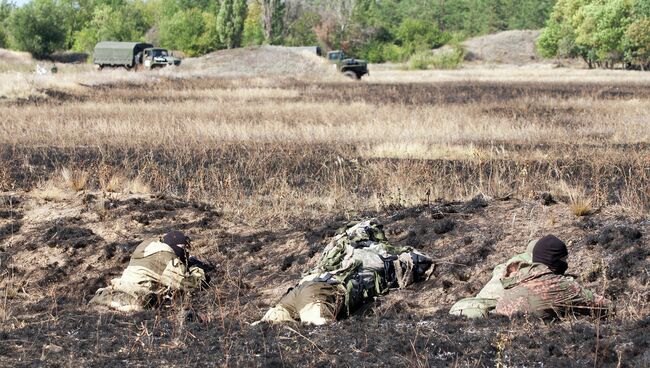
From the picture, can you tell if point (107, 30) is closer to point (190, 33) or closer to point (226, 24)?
point (190, 33)

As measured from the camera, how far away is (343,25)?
11044 centimetres

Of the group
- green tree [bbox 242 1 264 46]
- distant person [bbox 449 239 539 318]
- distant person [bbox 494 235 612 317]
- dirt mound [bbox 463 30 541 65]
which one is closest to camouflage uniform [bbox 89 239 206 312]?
distant person [bbox 449 239 539 318]

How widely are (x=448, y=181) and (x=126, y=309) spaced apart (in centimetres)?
637

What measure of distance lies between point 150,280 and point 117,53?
Result: 5983 centimetres

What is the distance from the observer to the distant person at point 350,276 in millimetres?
7438

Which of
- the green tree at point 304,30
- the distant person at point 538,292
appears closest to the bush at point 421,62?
the green tree at point 304,30

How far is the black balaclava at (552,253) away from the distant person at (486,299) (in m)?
0.20

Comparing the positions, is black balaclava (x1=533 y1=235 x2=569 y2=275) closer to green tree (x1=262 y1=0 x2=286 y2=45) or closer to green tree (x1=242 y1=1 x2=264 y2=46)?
green tree (x1=262 y1=0 x2=286 y2=45)

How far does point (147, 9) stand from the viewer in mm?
138500

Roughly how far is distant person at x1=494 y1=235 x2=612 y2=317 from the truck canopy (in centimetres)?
6050

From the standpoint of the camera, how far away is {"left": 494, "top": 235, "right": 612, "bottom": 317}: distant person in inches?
271

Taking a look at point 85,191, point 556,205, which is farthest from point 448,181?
point 85,191

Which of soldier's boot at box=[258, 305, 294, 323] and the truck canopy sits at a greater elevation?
soldier's boot at box=[258, 305, 294, 323]

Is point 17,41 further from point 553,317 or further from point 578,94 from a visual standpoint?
point 553,317
